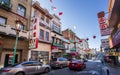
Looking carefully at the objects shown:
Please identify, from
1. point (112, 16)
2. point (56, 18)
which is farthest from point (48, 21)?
point (112, 16)

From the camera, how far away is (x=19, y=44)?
52.5 ft

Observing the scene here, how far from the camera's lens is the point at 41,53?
21516 mm

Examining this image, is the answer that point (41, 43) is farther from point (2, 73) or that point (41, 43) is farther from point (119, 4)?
point (119, 4)

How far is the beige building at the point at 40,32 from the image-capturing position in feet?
58.4

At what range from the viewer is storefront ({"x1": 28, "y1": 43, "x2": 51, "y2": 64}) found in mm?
19109

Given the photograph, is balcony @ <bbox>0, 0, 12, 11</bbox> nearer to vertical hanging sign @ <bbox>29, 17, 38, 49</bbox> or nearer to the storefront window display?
vertical hanging sign @ <bbox>29, 17, 38, 49</bbox>

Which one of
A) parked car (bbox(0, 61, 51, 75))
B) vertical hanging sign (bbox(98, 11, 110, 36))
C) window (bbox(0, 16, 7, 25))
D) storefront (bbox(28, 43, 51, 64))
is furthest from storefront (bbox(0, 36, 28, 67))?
vertical hanging sign (bbox(98, 11, 110, 36))

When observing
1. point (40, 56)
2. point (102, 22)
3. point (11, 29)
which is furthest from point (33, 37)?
point (102, 22)

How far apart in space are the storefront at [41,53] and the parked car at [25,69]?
583cm

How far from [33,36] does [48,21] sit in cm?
865

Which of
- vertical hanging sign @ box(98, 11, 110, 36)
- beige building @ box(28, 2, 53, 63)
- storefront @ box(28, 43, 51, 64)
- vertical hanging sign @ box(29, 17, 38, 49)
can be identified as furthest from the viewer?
storefront @ box(28, 43, 51, 64)

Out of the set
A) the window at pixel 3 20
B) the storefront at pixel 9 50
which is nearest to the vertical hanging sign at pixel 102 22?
the storefront at pixel 9 50

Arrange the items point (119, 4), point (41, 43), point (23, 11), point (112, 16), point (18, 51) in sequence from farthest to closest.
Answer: point (41, 43) → point (23, 11) → point (18, 51) → point (112, 16) → point (119, 4)

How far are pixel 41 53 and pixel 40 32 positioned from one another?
13.2 feet
